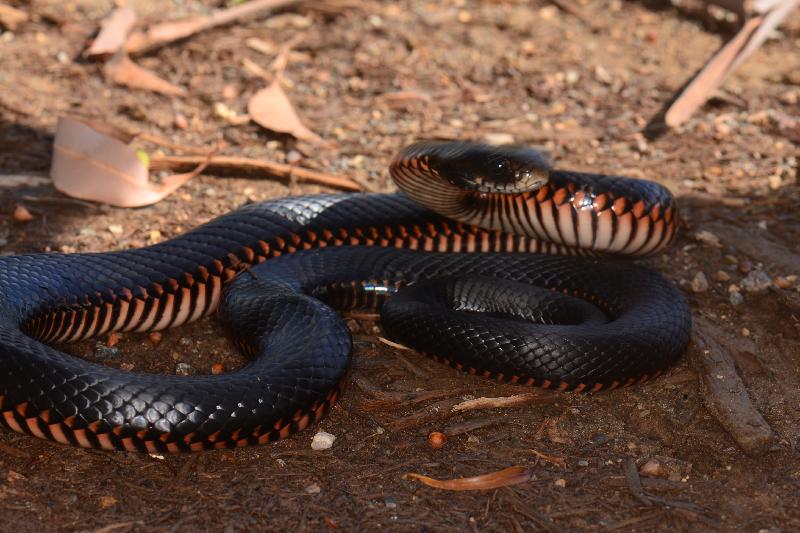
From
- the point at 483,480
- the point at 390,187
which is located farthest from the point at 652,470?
the point at 390,187

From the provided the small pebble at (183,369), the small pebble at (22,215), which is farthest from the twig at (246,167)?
the small pebble at (183,369)

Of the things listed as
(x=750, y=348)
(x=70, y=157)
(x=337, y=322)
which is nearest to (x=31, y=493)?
(x=337, y=322)

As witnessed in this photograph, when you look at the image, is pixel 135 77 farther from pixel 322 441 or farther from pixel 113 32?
pixel 322 441

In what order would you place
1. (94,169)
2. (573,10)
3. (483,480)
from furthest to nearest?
(573,10), (94,169), (483,480)

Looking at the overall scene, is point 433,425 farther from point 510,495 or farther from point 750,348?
point 750,348

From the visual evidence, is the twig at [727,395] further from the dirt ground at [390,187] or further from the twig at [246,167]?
the twig at [246,167]

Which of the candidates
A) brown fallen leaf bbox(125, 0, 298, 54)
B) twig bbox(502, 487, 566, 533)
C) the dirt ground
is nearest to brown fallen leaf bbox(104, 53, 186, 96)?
the dirt ground
